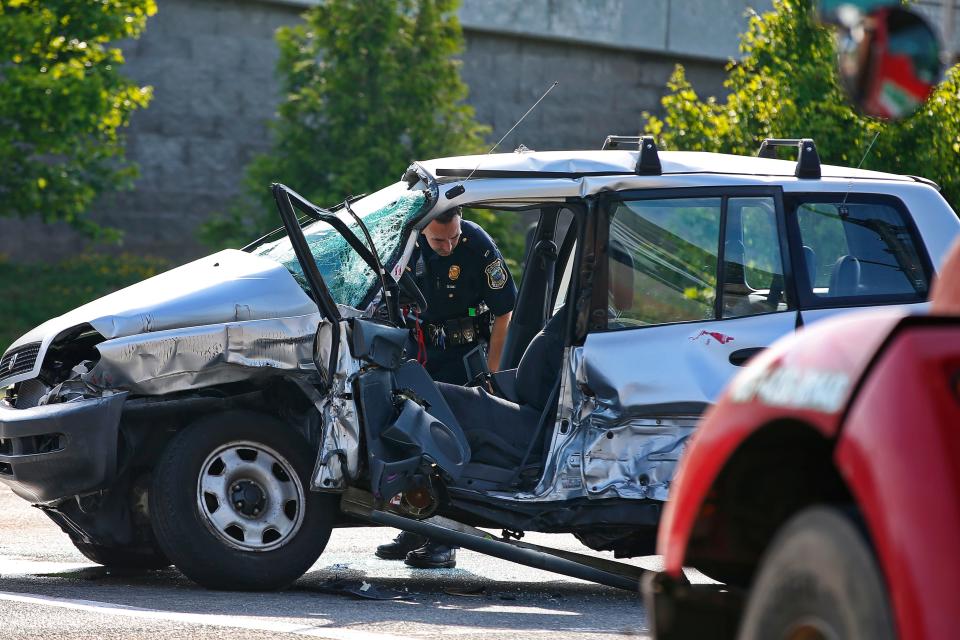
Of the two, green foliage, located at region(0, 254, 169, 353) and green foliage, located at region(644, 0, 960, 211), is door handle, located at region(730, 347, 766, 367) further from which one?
green foliage, located at region(0, 254, 169, 353)

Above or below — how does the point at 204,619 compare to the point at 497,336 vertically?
below

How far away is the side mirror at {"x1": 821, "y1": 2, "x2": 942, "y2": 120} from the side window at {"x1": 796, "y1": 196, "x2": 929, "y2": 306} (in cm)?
439

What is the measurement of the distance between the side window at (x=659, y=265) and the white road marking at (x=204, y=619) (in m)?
2.01

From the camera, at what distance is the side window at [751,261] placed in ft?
23.2

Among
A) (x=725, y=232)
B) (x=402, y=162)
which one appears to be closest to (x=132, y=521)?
(x=725, y=232)

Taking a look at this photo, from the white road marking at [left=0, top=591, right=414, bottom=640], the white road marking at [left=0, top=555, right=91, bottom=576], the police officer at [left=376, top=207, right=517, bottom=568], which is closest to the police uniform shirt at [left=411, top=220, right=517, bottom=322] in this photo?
the police officer at [left=376, top=207, right=517, bottom=568]

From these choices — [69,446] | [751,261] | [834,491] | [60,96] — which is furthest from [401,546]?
[60,96]

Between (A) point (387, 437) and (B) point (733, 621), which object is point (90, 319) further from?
(B) point (733, 621)

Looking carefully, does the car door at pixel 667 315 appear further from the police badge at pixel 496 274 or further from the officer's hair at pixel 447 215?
the police badge at pixel 496 274

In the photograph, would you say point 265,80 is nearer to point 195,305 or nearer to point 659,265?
point 195,305

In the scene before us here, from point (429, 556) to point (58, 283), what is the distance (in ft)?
42.4

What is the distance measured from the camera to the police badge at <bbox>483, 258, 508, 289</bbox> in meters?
8.45

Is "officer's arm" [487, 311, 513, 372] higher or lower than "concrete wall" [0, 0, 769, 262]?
lower

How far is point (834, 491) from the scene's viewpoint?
3.09 meters
